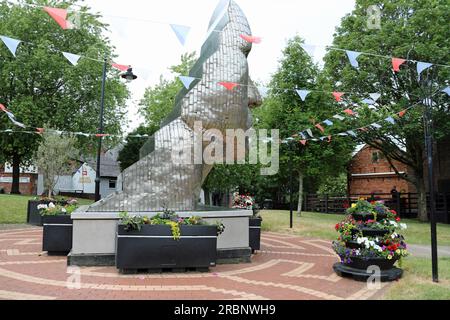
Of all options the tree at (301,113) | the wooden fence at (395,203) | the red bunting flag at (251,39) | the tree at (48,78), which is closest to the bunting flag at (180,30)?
the red bunting flag at (251,39)

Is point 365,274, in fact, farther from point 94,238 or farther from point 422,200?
point 422,200

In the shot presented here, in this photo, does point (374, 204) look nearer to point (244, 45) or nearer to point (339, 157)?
point (244, 45)

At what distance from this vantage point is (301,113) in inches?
853

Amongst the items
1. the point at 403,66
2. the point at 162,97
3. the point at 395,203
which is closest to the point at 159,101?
the point at 162,97

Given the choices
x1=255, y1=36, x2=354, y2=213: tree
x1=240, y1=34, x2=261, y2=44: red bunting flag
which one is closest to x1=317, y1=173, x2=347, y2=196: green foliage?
x1=255, y1=36, x2=354, y2=213: tree

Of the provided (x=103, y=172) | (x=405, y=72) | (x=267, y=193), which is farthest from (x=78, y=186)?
(x=405, y=72)

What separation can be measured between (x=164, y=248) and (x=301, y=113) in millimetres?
15733

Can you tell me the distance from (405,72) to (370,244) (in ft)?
47.4

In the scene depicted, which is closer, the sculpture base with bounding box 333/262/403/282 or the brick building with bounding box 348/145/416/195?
the sculpture base with bounding box 333/262/403/282

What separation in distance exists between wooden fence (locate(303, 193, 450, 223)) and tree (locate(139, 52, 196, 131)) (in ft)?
43.2

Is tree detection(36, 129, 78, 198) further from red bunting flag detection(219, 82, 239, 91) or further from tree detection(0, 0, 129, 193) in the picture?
red bunting flag detection(219, 82, 239, 91)

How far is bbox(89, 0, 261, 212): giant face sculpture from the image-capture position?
9.19 meters

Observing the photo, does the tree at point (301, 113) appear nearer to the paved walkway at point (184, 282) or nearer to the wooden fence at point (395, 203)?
the wooden fence at point (395, 203)

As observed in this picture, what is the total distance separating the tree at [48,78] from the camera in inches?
985
